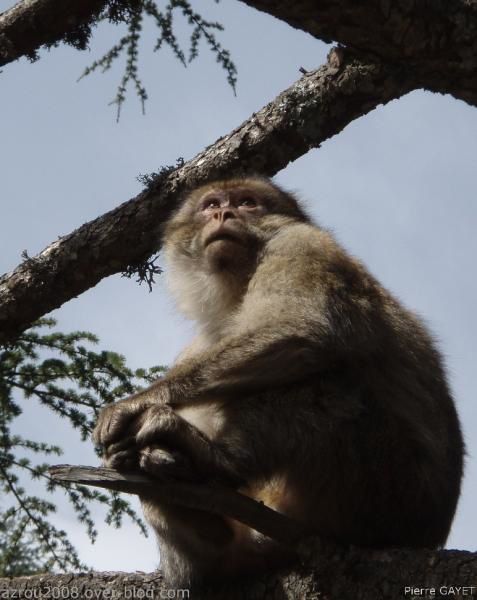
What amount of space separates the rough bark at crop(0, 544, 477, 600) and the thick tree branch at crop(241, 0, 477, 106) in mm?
2137

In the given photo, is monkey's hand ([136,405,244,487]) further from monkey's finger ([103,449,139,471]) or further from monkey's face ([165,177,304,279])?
monkey's face ([165,177,304,279])

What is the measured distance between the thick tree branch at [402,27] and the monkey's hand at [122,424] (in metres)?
1.98

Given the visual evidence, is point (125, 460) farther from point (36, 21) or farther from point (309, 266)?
point (36, 21)

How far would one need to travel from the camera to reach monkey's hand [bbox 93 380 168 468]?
4602 millimetres

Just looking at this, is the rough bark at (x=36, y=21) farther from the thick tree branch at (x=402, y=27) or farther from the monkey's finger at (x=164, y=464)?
the monkey's finger at (x=164, y=464)

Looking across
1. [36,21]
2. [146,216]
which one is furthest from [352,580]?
[36,21]

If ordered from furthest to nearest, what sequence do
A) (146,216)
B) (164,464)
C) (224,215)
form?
Answer: 1. (146,216)
2. (224,215)
3. (164,464)

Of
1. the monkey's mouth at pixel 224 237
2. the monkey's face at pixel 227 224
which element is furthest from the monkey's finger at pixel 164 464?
the monkey's mouth at pixel 224 237

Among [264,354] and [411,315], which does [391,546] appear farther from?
[411,315]

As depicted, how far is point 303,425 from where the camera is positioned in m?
4.69

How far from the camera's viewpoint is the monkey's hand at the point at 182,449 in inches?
178

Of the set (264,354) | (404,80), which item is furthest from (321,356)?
(404,80)

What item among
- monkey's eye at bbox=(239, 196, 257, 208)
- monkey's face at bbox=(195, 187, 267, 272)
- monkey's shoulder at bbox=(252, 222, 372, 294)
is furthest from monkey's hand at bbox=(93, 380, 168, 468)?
monkey's eye at bbox=(239, 196, 257, 208)

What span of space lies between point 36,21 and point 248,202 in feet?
5.85
